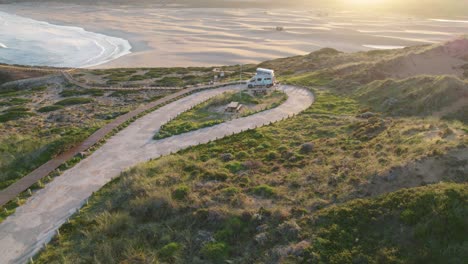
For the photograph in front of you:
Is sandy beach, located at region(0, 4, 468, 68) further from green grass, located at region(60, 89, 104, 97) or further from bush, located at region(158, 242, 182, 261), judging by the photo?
bush, located at region(158, 242, 182, 261)

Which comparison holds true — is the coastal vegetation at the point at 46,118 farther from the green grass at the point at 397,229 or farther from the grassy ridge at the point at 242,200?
the green grass at the point at 397,229

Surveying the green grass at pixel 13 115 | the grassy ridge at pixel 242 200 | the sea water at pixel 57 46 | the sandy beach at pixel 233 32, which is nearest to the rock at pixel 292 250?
the grassy ridge at pixel 242 200

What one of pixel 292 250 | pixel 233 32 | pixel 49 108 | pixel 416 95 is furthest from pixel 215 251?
pixel 233 32

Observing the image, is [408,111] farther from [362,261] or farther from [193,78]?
[193,78]

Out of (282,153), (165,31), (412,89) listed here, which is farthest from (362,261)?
(165,31)

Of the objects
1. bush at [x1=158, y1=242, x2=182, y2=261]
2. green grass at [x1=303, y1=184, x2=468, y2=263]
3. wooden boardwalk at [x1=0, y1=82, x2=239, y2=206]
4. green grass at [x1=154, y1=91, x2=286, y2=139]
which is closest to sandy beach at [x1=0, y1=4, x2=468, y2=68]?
green grass at [x1=154, y1=91, x2=286, y2=139]
